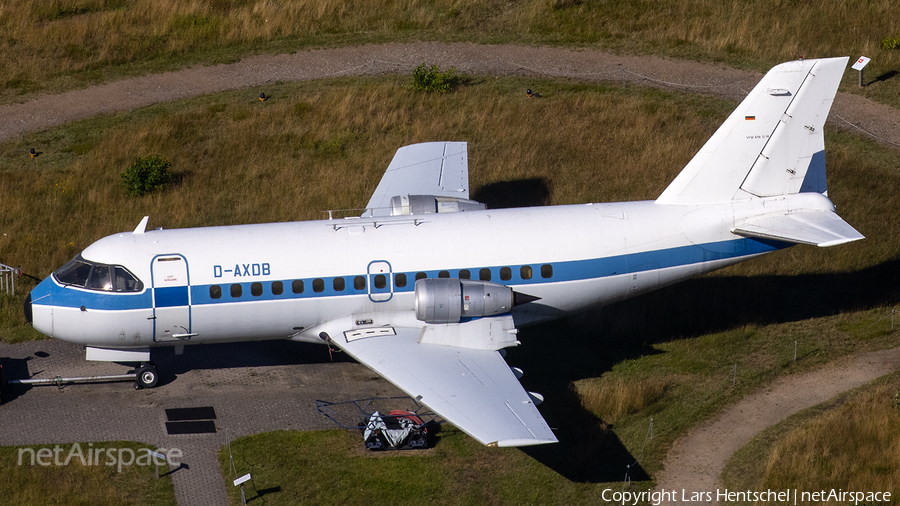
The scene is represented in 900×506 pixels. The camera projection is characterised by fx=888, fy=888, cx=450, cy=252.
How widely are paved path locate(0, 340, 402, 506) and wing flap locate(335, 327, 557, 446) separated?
3450 mm

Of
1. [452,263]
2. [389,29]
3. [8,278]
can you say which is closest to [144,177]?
[8,278]

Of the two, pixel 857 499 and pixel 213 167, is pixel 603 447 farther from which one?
pixel 213 167

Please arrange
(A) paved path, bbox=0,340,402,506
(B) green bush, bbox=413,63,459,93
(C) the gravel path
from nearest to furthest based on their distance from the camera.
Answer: (C) the gravel path, (A) paved path, bbox=0,340,402,506, (B) green bush, bbox=413,63,459,93

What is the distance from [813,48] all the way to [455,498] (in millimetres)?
37133

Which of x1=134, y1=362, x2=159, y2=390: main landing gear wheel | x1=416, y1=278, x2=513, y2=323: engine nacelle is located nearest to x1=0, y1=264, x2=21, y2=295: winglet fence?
x1=134, y1=362, x2=159, y2=390: main landing gear wheel

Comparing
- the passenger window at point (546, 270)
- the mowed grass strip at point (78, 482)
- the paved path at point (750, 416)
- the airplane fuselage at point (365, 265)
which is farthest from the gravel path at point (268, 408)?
the passenger window at point (546, 270)

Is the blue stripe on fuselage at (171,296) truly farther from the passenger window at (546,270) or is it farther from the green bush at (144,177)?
the green bush at (144,177)

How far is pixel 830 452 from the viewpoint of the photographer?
24.3 m

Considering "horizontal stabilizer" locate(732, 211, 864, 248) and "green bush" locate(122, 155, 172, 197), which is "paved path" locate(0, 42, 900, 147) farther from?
"horizontal stabilizer" locate(732, 211, 864, 248)

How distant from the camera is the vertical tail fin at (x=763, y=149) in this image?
27.9 meters

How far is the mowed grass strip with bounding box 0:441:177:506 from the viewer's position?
949 inches

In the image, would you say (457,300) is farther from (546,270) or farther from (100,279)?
(100,279)

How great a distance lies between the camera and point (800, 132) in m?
28.1

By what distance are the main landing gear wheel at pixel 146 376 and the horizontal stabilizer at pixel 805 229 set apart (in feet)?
63.4
